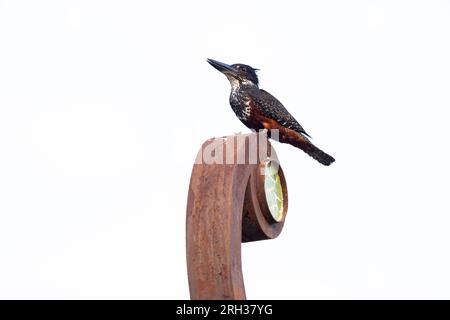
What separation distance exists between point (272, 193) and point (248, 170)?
47 centimetres

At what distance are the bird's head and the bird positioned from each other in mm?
46

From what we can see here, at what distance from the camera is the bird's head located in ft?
23.8

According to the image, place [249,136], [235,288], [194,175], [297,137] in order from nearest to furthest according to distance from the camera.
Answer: [235,288], [194,175], [249,136], [297,137]

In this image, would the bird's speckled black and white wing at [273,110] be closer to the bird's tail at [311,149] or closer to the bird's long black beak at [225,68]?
the bird's tail at [311,149]

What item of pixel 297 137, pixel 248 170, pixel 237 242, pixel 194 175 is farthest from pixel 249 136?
pixel 297 137

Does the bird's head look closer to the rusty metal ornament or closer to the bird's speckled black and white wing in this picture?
the bird's speckled black and white wing

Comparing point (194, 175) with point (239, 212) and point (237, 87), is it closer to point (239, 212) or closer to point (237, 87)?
point (239, 212)

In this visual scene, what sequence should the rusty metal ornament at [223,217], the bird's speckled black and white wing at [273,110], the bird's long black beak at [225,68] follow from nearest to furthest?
1. the rusty metal ornament at [223,217]
2. the bird's speckled black and white wing at [273,110]
3. the bird's long black beak at [225,68]

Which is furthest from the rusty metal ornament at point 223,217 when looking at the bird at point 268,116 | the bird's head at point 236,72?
the bird's head at point 236,72

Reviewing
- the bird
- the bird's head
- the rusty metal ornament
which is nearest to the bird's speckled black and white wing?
the bird

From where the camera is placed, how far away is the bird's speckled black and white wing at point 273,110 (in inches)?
269

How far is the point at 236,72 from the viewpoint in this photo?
729 cm

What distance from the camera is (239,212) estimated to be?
3.96 metres

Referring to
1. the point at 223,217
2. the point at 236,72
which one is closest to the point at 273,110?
the point at 236,72
